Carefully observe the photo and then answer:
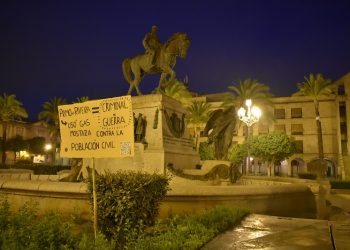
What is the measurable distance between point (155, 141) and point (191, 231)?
912 cm

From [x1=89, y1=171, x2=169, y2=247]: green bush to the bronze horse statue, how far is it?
35.4 ft

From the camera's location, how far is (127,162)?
49.0 ft

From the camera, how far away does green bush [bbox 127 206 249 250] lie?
5.12m

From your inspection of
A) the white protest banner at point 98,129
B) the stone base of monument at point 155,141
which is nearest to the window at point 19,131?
the stone base of monument at point 155,141

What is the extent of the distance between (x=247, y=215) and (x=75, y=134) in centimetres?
466

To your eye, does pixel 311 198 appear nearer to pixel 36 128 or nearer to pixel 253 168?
pixel 253 168

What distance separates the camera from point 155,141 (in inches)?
595

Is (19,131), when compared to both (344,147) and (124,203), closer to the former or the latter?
(344,147)

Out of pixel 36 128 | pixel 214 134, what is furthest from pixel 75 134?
pixel 36 128

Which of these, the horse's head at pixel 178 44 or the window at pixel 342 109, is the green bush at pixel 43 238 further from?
the window at pixel 342 109

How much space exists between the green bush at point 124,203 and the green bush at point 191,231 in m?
0.29

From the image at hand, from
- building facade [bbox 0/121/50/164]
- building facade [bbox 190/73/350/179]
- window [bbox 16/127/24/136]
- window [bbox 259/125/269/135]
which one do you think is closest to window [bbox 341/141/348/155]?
building facade [bbox 190/73/350/179]

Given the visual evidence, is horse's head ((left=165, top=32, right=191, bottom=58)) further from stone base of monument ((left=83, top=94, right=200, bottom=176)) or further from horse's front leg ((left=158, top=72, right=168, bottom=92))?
stone base of monument ((left=83, top=94, right=200, bottom=176))

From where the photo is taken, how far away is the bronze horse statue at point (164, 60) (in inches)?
624
